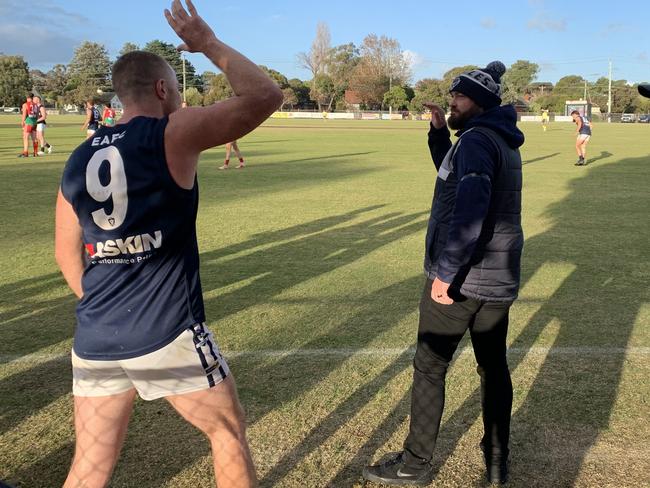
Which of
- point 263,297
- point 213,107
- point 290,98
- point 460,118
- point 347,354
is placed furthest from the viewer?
point 290,98

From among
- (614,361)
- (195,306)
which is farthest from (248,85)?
(614,361)

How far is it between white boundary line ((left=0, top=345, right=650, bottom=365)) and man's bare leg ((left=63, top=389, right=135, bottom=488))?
2.31m

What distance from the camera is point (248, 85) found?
188 centimetres

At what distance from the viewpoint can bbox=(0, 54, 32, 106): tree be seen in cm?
10904

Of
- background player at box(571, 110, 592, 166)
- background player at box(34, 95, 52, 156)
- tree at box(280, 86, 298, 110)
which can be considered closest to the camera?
background player at box(34, 95, 52, 156)

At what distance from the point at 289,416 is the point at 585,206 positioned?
9.63m

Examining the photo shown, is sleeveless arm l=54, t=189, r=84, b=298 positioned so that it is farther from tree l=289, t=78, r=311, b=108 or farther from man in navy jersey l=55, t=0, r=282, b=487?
tree l=289, t=78, r=311, b=108

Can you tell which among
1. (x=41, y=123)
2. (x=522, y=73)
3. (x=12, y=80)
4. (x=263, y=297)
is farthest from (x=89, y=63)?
(x=263, y=297)

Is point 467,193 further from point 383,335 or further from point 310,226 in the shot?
point 310,226

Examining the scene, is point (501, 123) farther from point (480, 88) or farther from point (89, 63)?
point (89, 63)

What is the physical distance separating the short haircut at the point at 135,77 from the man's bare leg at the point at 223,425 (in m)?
1.06

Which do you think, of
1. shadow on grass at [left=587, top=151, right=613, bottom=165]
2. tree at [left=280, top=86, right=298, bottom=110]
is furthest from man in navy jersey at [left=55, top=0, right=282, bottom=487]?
tree at [left=280, top=86, right=298, bottom=110]

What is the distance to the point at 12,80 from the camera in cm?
10944

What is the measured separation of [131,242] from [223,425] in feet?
2.37
